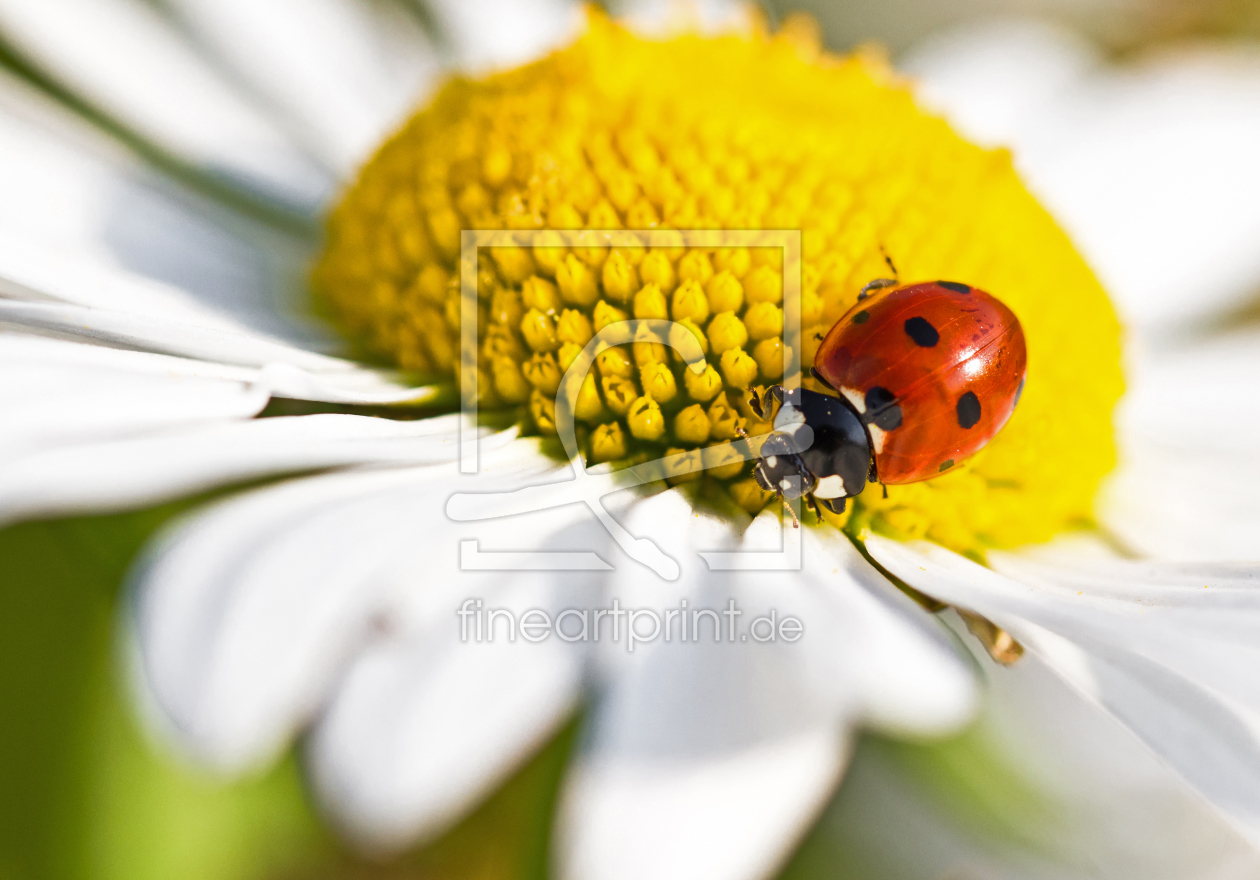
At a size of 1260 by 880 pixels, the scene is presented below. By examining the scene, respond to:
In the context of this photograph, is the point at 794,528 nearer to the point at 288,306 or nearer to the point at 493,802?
the point at 493,802

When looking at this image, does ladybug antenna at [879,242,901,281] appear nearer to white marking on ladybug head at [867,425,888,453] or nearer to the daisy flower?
the daisy flower

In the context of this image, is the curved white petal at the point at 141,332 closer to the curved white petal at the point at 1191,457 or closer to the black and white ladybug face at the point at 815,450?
the black and white ladybug face at the point at 815,450

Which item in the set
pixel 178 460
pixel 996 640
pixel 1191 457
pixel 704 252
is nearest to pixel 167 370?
pixel 178 460

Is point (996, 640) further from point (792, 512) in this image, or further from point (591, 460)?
point (591, 460)

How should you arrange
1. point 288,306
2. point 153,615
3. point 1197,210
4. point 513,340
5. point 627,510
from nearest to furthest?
1. point 153,615
2. point 627,510
3. point 513,340
4. point 288,306
5. point 1197,210

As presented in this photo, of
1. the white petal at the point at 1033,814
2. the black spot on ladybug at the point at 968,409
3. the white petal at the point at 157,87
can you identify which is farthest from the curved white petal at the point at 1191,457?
the white petal at the point at 157,87

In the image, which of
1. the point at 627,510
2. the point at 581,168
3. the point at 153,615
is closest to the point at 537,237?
the point at 581,168

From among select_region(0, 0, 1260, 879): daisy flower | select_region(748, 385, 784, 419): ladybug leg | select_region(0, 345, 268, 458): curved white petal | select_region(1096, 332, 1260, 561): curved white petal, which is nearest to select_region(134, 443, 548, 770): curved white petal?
select_region(0, 0, 1260, 879): daisy flower

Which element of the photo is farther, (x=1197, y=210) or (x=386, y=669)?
(x=1197, y=210)
